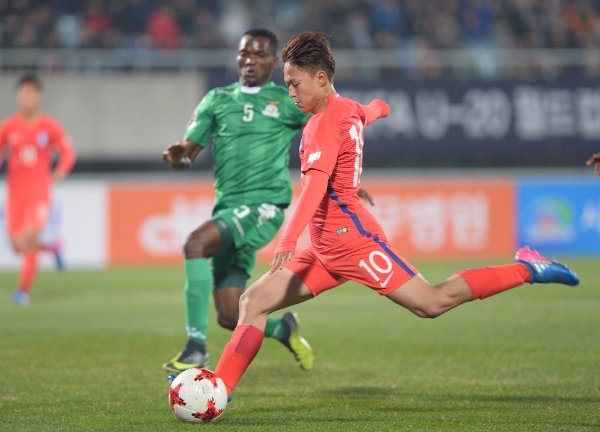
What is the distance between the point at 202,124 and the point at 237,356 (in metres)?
2.24

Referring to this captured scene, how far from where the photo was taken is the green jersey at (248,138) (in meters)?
6.34

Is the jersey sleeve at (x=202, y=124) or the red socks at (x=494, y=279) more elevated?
the jersey sleeve at (x=202, y=124)

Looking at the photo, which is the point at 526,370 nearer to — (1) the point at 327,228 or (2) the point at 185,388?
(1) the point at 327,228

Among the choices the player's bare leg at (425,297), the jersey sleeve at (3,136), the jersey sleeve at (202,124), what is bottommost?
the player's bare leg at (425,297)

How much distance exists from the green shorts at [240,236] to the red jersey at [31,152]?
567 cm

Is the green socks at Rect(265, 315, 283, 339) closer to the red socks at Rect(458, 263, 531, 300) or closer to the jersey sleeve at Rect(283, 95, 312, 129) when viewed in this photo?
the jersey sleeve at Rect(283, 95, 312, 129)

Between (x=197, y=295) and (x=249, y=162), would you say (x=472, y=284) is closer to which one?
(x=197, y=295)

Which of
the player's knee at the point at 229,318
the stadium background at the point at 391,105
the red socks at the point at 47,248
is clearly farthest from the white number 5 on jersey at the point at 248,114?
the stadium background at the point at 391,105

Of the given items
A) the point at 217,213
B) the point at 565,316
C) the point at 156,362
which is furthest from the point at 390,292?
the point at 565,316

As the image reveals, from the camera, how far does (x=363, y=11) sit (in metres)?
19.2

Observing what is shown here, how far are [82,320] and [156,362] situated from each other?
300 cm

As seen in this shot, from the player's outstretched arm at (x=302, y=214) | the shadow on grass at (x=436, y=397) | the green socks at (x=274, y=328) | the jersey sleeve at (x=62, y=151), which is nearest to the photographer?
the player's outstretched arm at (x=302, y=214)

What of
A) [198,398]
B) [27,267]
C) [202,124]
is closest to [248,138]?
[202,124]

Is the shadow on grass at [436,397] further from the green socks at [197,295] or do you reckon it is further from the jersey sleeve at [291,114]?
the jersey sleeve at [291,114]
